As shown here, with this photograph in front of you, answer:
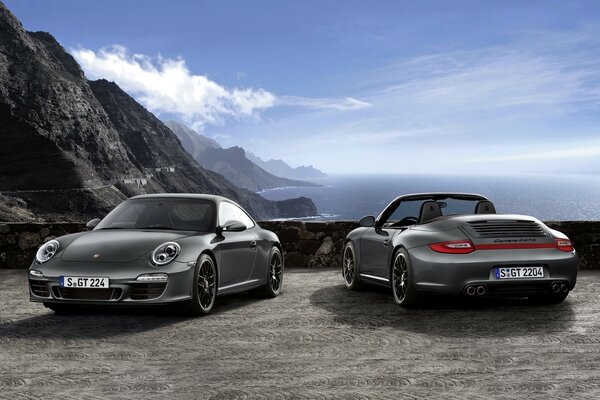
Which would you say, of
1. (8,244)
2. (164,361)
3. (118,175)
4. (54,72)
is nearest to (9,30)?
(54,72)

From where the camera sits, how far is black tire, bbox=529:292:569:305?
8.99m

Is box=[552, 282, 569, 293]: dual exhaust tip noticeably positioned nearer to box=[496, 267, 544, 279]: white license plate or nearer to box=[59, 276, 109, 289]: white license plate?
box=[496, 267, 544, 279]: white license plate

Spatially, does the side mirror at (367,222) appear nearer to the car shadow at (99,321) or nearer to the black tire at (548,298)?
the car shadow at (99,321)

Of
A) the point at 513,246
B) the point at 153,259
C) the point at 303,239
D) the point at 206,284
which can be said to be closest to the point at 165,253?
the point at 153,259

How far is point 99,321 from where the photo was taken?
7902mm

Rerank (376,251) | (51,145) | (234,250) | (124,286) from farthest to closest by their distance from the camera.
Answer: (51,145) → (376,251) → (234,250) → (124,286)

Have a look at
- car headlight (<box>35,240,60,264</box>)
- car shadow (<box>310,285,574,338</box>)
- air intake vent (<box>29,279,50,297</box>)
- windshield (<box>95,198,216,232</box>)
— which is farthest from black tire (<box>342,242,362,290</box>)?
air intake vent (<box>29,279,50,297</box>)

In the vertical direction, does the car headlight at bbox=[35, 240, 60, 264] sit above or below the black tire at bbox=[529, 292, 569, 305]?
above

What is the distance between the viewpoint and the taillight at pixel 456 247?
26.7 feet

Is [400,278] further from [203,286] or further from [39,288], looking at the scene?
[39,288]

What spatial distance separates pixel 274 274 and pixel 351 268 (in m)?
1.17

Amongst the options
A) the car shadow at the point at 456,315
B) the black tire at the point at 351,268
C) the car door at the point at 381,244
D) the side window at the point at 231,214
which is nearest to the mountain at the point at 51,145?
the black tire at the point at 351,268

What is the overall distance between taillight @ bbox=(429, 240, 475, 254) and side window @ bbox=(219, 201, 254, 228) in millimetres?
2663

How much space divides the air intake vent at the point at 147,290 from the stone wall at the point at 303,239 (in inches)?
315
